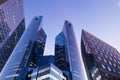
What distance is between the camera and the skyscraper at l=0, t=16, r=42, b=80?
11595 cm

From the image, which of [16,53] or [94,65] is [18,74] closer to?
[16,53]

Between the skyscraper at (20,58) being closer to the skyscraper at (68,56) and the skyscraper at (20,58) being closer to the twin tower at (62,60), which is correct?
the twin tower at (62,60)

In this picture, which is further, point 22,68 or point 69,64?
point 69,64

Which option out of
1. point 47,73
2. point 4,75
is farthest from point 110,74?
point 4,75

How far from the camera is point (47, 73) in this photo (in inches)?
3310

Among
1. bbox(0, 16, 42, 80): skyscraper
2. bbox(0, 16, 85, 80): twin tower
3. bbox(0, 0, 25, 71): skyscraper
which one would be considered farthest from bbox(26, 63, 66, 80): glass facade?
bbox(0, 16, 42, 80): skyscraper

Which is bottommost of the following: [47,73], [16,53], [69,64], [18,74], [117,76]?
[117,76]

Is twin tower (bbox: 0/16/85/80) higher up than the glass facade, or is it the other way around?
twin tower (bbox: 0/16/85/80)

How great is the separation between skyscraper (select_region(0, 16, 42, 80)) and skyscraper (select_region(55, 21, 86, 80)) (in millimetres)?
26238

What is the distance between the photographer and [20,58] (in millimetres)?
134125

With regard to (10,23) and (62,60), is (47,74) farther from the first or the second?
(62,60)

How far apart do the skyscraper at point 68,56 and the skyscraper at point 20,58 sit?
26238 millimetres

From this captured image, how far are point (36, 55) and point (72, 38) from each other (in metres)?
44.8

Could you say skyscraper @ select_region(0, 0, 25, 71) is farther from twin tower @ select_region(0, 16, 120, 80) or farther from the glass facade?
the glass facade
